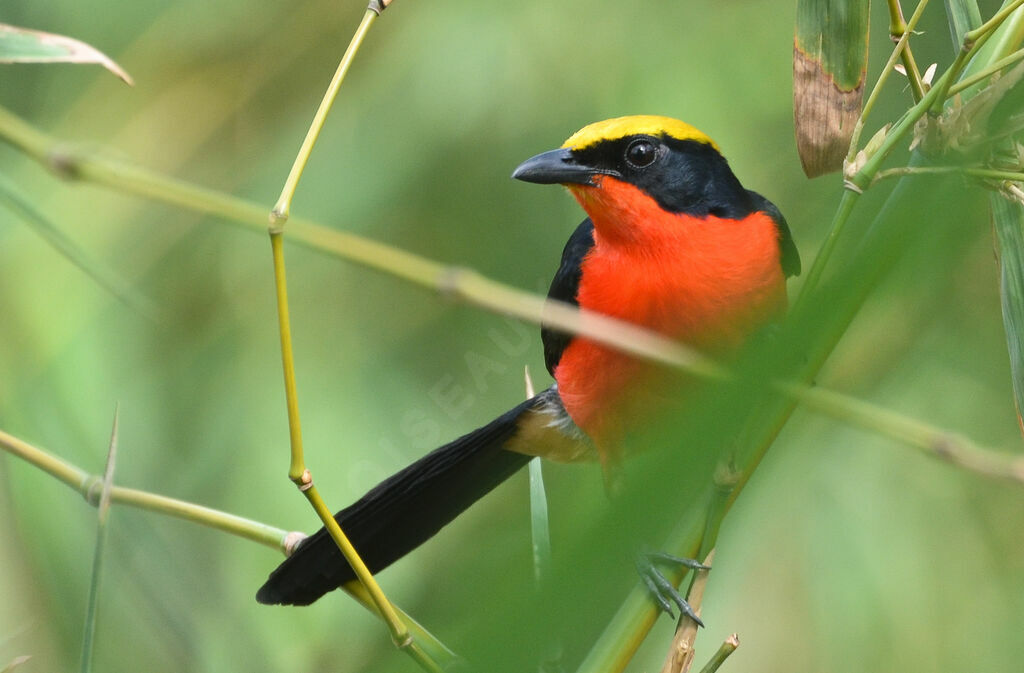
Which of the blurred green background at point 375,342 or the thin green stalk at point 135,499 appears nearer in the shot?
the thin green stalk at point 135,499

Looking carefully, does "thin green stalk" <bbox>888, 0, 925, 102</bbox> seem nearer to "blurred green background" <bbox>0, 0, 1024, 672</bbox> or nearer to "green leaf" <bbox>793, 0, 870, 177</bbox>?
"green leaf" <bbox>793, 0, 870, 177</bbox>

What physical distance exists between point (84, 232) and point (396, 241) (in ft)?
2.45

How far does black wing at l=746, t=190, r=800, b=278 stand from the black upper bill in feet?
1.16

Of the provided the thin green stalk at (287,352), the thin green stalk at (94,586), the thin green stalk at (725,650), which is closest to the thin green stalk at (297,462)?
the thin green stalk at (287,352)

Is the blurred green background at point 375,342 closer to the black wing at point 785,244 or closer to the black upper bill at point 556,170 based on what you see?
the black wing at point 785,244

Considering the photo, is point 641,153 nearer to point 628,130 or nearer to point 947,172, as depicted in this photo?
point 628,130

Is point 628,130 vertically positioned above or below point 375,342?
above

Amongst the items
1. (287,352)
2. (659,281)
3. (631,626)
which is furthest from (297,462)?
(659,281)

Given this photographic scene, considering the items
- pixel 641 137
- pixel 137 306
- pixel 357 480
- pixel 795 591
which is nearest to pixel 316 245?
pixel 137 306

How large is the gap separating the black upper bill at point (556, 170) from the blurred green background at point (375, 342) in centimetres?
42

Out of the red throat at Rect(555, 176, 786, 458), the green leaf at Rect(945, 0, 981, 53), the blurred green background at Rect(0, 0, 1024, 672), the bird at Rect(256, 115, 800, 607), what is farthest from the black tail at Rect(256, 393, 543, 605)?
the green leaf at Rect(945, 0, 981, 53)

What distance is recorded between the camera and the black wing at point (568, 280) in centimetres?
200

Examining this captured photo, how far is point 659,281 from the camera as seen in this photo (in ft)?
6.10

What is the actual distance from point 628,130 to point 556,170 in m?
0.20
